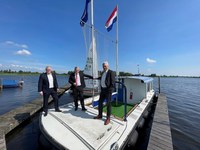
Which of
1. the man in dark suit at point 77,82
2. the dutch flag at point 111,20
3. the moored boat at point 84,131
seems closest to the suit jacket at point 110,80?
the moored boat at point 84,131

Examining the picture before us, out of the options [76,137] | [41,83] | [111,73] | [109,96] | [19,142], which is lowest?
[19,142]

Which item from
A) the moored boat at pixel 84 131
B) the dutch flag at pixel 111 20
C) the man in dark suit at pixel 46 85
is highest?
the dutch flag at pixel 111 20

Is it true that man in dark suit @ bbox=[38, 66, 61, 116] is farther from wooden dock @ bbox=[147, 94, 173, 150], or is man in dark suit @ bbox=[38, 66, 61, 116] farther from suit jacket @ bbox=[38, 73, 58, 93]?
wooden dock @ bbox=[147, 94, 173, 150]

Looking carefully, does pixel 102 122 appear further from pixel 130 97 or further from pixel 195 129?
pixel 195 129

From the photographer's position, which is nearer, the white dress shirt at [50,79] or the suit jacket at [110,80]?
the suit jacket at [110,80]

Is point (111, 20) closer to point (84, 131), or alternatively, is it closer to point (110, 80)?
point (110, 80)

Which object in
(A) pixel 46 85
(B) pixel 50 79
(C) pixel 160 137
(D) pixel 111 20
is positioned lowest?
(C) pixel 160 137

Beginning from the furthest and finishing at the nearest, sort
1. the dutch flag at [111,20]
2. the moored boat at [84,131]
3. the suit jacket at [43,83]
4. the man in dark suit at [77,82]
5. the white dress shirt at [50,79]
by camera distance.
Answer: the dutch flag at [111,20], the man in dark suit at [77,82], the white dress shirt at [50,79], the suit jacket at [43,83], the moored boat at [84,131]

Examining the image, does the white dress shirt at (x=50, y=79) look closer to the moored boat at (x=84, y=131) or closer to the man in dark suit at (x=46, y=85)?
the man in dark suit at (x=46, y=85)

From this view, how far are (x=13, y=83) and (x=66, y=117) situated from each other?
1985 centimetres

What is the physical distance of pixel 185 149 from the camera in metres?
4.00

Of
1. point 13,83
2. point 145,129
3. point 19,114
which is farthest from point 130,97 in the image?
point 13,83

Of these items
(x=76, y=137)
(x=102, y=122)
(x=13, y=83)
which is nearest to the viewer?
(x=76, y=137)

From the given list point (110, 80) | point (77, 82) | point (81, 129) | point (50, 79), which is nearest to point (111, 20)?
point (77, 82)
